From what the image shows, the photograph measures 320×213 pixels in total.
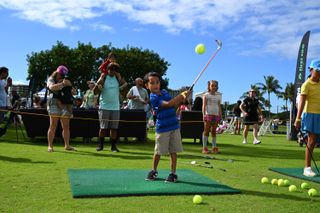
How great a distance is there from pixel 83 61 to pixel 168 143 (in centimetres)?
4207

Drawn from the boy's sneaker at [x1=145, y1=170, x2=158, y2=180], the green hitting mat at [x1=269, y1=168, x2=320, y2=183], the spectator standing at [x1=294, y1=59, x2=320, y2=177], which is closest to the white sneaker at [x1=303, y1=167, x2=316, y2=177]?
the green hitting mat at [x1=269, y1=168, x2=320, y2=183]

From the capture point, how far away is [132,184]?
5156 millimetres

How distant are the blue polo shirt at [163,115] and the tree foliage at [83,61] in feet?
134

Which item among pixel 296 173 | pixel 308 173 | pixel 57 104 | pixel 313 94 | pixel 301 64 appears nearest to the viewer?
pixel 308 173

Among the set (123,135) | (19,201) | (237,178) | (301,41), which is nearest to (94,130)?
(123,135)

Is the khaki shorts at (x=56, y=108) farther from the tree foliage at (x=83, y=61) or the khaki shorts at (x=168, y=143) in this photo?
the tree foliage at (x=83, y=61)

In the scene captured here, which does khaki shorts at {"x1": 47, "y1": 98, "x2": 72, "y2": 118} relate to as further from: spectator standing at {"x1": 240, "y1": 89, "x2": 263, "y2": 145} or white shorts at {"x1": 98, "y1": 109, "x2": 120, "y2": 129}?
spectator standing at {"x1": 240, "y1": 89, "x2": 263, "y2": 145}

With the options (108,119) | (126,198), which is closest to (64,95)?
(108,119)

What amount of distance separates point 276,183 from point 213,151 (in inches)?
171

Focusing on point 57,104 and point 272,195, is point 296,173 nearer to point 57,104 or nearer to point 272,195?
point 272,195

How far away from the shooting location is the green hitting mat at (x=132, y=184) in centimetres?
464

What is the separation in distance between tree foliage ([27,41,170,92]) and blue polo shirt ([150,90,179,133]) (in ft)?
134

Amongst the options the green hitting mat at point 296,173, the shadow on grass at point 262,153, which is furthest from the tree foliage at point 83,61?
the green hitting mat at point 296,173

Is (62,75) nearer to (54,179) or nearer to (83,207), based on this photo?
(54,179)
